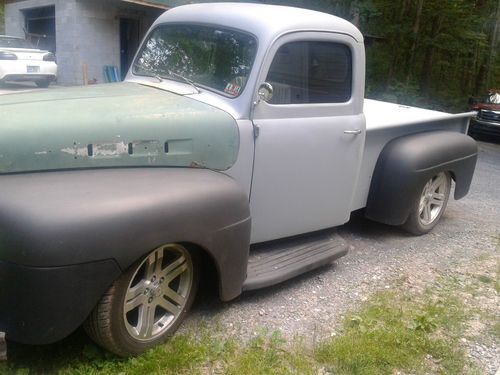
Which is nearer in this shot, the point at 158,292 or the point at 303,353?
the point at 158,292

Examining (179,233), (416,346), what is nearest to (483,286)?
(416,346)

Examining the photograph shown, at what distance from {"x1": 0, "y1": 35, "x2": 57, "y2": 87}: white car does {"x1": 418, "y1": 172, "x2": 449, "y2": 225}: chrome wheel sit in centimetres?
1268

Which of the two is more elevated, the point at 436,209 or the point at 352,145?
the point at 352,145

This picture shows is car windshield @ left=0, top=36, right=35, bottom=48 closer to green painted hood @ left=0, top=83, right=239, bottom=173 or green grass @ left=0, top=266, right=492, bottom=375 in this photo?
green painted hood @ left=0, top=83, right=239, bottom=173

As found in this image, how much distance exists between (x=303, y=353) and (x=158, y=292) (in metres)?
0.91

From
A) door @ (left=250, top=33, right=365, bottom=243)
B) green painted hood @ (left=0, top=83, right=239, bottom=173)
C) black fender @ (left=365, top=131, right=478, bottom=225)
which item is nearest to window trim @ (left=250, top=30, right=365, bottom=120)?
door @ (left=250, top=33, right=365, bottom=243)

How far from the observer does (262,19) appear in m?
3.52

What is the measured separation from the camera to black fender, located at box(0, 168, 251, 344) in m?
2.30

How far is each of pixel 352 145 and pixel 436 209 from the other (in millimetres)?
1867

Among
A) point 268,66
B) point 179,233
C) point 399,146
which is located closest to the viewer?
point 179,233

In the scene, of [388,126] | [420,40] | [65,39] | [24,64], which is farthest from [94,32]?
[388,126]

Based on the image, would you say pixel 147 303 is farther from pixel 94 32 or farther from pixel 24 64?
pixel 94 32

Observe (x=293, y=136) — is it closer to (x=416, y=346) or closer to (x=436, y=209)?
(x=416, y=346)

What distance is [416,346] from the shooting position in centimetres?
321
